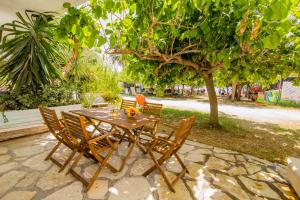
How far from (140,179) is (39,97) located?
4268 millimetres

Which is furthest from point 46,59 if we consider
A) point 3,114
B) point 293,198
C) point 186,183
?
point 293,198

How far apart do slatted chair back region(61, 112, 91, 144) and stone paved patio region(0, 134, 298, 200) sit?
2.33 feet

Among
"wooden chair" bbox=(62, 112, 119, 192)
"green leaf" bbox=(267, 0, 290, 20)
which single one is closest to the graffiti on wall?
"green leaf" bbox=(267, 0, 290, 20)

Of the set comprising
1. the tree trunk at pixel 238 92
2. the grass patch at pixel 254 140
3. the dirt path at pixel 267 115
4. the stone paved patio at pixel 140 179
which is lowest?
the stone paved patio at pixel 140 179

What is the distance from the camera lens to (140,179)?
2.56 meters

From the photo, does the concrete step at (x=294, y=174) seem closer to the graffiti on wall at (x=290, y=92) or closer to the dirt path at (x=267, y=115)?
the dirt path at (x=267, y=115)

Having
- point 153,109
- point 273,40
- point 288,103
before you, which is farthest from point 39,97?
point 288,103

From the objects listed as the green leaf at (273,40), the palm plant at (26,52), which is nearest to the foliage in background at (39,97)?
the palm plant at (26,52)

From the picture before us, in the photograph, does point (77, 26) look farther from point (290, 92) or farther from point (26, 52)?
point (290, 92)

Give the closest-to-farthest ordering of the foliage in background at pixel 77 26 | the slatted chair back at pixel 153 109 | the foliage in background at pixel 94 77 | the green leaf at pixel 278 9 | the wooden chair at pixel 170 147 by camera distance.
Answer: the green leaf at pixel 278 9 → the foliage in background at pixel 77 26 → the wooden chair at pixel 170 147 → the slatted chair back at pixel 153 109 → the foliage in background at pixel 94 77

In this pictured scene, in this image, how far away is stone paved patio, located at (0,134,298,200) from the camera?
221 centimetres

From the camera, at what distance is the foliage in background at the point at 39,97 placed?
449cm

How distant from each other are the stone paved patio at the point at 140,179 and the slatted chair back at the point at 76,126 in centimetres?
71

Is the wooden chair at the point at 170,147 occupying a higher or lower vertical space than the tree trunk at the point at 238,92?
lower
